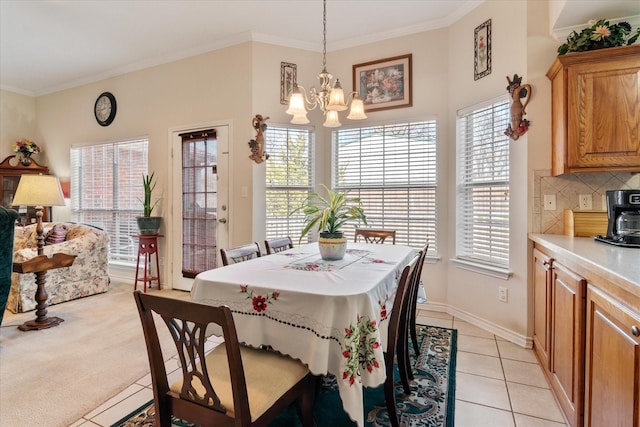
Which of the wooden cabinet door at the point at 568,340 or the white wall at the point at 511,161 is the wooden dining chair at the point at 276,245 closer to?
the white wall at the point at 511,161

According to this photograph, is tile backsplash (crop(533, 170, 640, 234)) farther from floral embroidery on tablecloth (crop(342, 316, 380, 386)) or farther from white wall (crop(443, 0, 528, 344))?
floral embroidery on tablecloth (crop(342, 316, 380, 386))

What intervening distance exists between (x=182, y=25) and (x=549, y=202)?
155 inches

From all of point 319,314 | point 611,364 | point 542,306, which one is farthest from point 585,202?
point 319,314

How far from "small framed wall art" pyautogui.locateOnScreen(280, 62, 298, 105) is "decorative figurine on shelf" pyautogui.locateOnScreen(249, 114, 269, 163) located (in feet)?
1.27

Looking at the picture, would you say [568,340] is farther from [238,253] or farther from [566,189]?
[238,253]

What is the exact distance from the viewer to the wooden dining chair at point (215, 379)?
42.4 inches

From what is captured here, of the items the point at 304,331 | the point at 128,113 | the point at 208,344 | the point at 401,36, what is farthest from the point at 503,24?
the point at 128,113

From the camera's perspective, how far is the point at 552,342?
6.66ft

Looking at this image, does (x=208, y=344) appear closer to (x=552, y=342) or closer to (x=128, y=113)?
(x=552, y=342)

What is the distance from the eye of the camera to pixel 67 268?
391cm

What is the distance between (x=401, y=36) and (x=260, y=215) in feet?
8.20

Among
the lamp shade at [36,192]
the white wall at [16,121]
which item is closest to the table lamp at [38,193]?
the lamp shade at [36,192]

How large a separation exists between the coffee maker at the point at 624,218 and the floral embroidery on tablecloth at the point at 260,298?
77.3 inches

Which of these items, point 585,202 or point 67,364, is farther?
point 585,202
